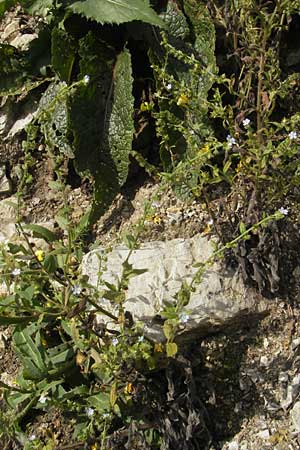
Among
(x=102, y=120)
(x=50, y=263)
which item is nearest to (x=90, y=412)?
(x=50, y=263)

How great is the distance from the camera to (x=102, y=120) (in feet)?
10.2

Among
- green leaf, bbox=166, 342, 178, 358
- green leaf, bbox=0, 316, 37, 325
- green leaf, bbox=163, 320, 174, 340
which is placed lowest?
green leaf, bbox=166, 342, 178, 358

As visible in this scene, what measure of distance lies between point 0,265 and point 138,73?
127 centimetres

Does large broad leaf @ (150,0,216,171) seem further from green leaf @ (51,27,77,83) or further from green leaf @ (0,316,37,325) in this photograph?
green leaf @ (0,316,37,325)

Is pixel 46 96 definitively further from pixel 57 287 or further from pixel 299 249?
pixel 299 249

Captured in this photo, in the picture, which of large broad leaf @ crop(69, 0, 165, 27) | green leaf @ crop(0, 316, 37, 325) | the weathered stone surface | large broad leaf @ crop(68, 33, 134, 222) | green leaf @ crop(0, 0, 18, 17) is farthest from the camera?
green leaf @ crop(0, 0, 18, 17)

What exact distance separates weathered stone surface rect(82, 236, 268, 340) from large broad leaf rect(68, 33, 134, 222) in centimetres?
32

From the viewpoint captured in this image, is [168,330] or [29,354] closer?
[168,330]

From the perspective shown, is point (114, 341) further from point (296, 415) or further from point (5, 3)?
point (5, 3)

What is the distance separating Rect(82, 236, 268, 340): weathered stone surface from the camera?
257 centimetres

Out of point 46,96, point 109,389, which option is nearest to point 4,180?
point 46,96

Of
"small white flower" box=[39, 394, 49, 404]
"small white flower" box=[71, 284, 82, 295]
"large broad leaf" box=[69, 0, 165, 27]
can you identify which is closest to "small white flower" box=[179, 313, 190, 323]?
A: "small white flower" box=[71, 284, 82, 295]

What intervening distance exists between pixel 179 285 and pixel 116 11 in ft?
3.78

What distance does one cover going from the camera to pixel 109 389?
8.02 feet
